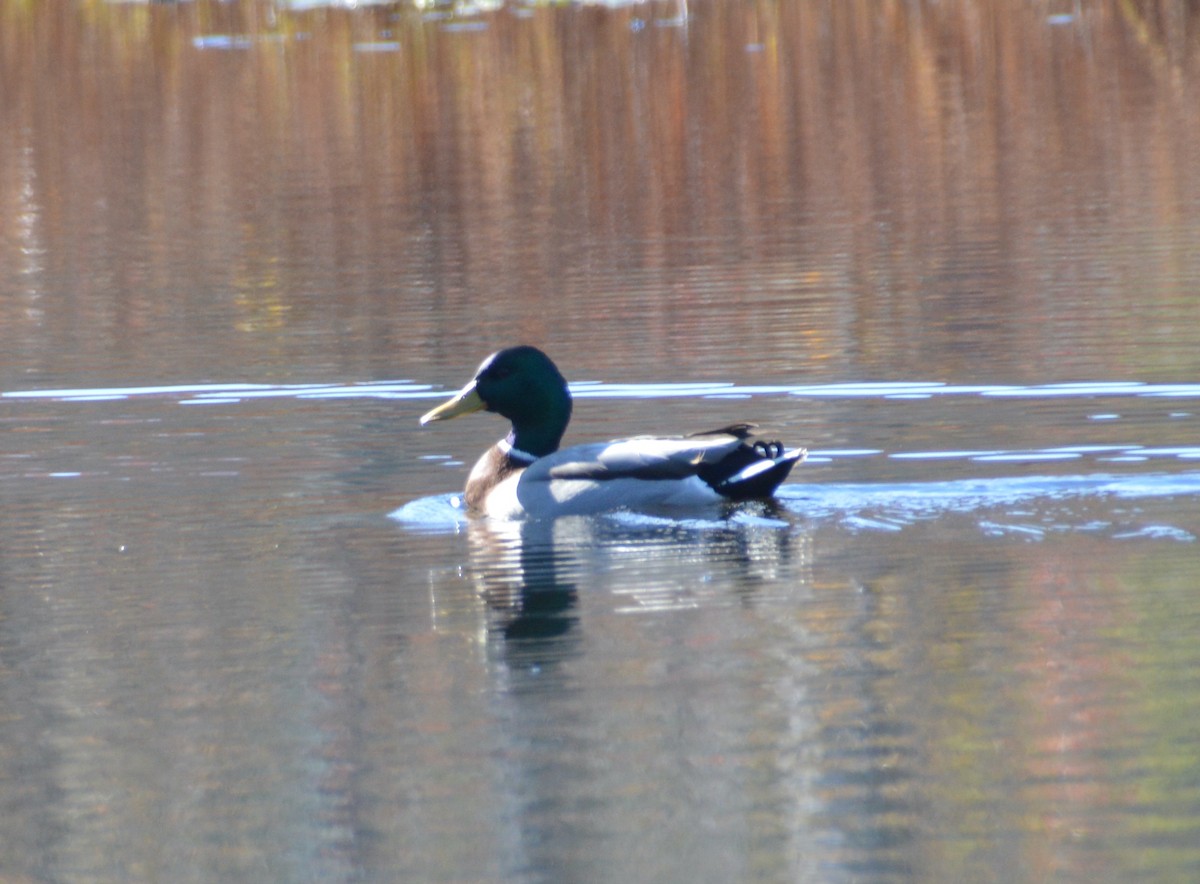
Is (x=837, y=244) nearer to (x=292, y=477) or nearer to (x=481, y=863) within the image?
(x=292, y=477)

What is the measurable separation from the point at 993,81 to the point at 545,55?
9064 mm

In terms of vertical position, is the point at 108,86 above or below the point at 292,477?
above

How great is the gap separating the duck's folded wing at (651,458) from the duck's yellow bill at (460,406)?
1095 mm

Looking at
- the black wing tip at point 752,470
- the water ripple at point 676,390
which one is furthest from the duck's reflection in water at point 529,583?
the water ripple at point 676,390

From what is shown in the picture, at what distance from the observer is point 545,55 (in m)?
36.8

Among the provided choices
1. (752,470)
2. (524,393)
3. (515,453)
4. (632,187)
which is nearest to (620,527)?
(752,470)

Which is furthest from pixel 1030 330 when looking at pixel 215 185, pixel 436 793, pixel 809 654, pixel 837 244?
pixel 215 185

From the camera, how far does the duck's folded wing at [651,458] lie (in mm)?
10078

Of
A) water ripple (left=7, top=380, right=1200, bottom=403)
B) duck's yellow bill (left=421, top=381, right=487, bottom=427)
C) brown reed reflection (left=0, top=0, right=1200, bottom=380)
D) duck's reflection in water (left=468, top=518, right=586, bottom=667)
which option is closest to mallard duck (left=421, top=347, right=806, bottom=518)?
duck's reflection in water (left=468, top=518, right=586, bottom=667)

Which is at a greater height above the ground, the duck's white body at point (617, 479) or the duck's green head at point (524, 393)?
the duck's green head at point (524, 393)

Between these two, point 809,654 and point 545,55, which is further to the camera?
point 545,55

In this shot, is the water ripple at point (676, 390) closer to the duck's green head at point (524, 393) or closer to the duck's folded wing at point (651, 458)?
the duck's green head at point (524, 393)

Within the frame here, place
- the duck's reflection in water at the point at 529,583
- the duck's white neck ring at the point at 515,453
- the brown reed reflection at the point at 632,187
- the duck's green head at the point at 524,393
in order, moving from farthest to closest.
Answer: the brown reed reflection at the point at 632,187 < the duck's green head at the point at 524,393 < the duck's white neck ring at the point at 515,453 < the duck's reflection in water at the point at 529,583

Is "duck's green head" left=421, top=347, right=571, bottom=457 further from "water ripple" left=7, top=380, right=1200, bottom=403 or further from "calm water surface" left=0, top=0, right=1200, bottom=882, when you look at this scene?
"water ripple" left=7, top=380, right=1200, bottom=403
